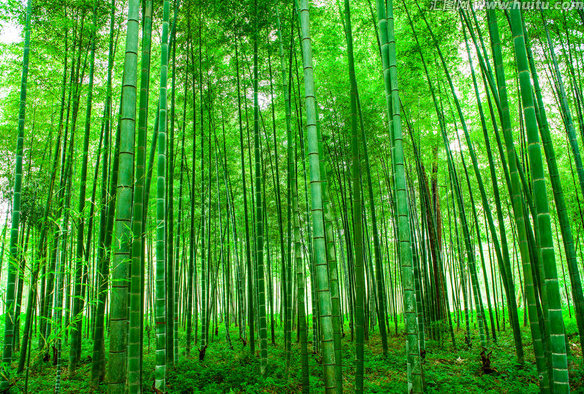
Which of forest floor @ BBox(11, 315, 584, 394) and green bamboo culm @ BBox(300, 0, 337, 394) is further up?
green bamboo culm @ BBox(300, 0, 337, 394)

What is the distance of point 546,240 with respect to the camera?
1.59 metres

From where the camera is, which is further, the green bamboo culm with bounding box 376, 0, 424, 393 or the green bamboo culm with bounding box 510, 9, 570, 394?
the green bamboo culm with bounding box 376, 0, 424, 393

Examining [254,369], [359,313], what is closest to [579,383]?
[359,313]

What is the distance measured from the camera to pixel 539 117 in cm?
278

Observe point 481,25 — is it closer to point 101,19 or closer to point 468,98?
point 468,98

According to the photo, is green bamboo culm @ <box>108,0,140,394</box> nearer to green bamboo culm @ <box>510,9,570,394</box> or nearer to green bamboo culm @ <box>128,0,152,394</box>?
green bamboo culm @ <box>128,0,152,394</box>

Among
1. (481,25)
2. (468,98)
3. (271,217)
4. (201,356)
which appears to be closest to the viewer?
(481,25)

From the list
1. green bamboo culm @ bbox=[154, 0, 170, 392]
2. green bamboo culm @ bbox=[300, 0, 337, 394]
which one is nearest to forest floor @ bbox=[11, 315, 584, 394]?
green bamboo culm @ bbox=[154, 0, 170, 392]

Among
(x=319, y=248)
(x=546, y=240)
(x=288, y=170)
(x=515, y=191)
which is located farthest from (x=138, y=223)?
(x=515, y=191)

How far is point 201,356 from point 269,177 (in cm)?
449

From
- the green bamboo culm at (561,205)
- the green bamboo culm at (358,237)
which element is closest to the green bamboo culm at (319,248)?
the green bamboo culm at (358,237)

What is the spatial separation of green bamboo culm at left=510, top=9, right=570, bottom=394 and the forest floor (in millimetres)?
2236

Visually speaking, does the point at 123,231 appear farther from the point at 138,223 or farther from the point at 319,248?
the point at 319,248

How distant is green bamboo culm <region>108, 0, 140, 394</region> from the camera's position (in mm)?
1693
